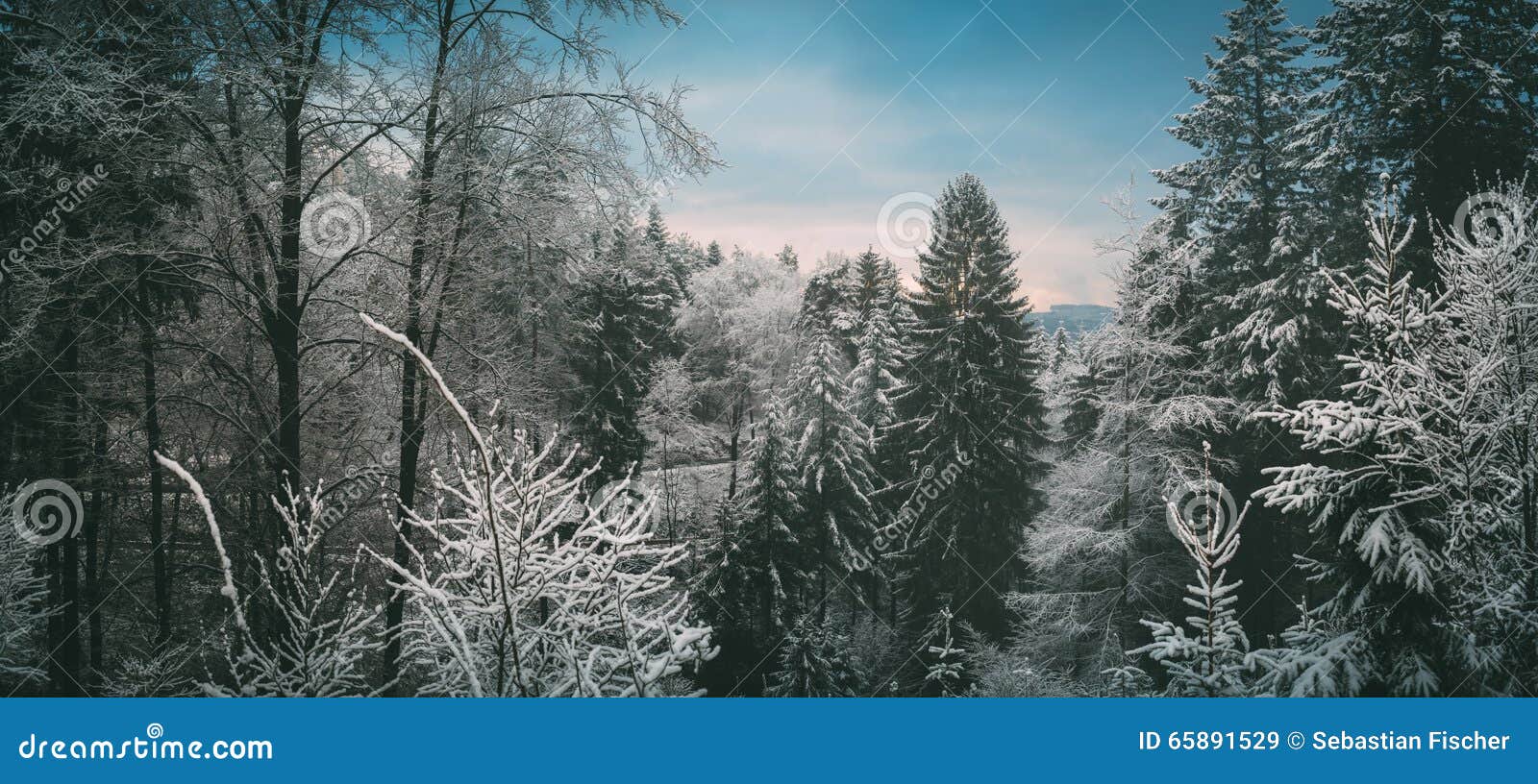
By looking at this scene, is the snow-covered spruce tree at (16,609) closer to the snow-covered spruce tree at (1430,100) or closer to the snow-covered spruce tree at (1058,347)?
the snow-covered spruce tree at (1430,100)

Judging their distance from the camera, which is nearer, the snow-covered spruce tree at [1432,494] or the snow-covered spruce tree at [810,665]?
the snow-covered spruce tree at [1432,494]

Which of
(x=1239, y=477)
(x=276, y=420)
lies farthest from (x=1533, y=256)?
(x=276, y=420)

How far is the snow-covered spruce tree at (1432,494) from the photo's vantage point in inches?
165

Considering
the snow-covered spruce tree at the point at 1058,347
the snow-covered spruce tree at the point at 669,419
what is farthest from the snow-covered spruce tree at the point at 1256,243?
the snow-covered spruce tree at the point at 669,419

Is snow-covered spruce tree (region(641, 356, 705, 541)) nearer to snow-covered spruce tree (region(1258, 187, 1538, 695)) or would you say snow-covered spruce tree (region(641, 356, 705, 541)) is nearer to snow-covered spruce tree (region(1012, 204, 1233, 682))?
snow-covered spruce tree (region(1012, 204, 1233, 682))

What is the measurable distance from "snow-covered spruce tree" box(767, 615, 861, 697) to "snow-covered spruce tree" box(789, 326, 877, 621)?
9.57 feet

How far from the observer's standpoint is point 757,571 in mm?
12227

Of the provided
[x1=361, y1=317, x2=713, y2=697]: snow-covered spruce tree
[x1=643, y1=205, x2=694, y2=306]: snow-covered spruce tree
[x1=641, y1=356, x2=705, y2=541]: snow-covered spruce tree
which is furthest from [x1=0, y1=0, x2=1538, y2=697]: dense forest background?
[x1=643, y1=205, x2=694, y2=306]: snow-covered spruce tree

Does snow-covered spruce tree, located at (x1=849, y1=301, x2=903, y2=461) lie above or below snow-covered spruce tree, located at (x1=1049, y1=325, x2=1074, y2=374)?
below

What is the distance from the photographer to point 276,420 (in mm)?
5875

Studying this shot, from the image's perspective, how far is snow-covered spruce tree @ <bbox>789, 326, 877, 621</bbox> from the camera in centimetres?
1465

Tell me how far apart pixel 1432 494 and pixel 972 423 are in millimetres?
11354

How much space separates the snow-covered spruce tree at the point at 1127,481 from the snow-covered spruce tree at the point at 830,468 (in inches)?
152

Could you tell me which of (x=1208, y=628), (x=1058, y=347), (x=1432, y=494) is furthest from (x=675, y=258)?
(x=1208, y=628)
